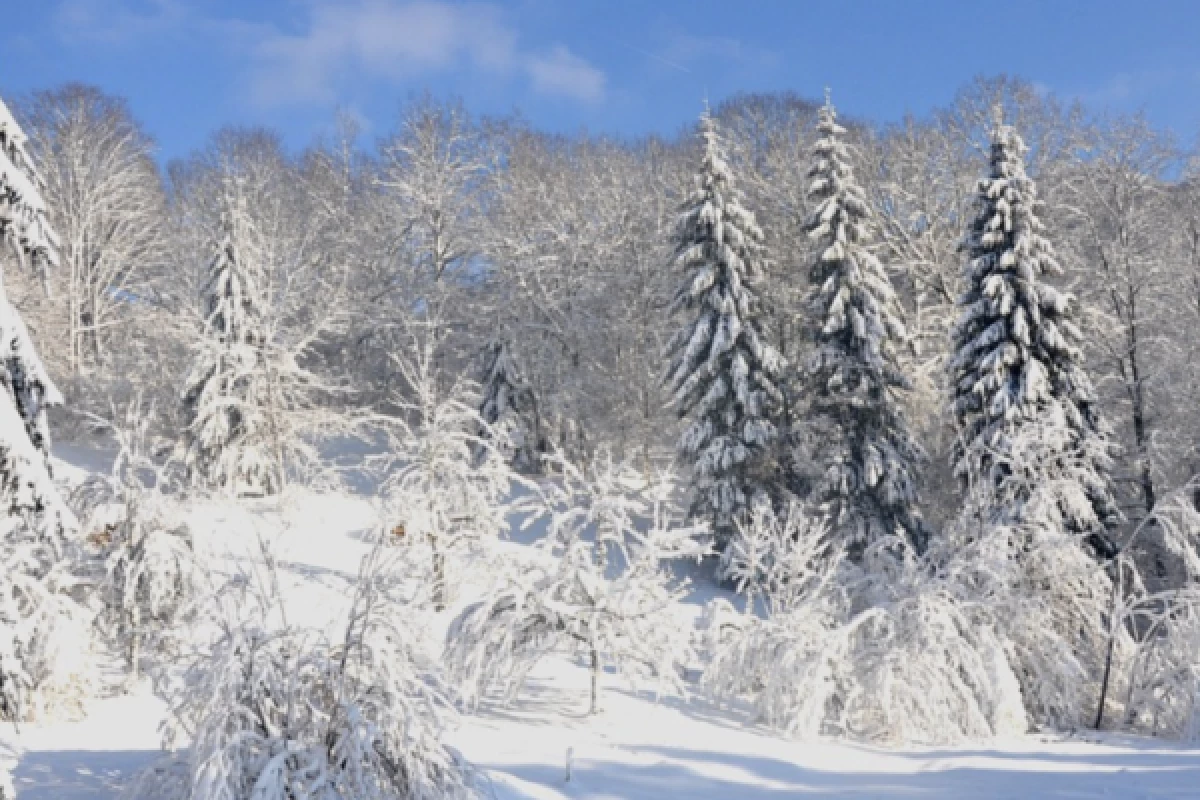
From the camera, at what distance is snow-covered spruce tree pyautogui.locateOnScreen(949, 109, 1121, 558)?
19.2 metres

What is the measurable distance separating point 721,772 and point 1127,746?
5.64m

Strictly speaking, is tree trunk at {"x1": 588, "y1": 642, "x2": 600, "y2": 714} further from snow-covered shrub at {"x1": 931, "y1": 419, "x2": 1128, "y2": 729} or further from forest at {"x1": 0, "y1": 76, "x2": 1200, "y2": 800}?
snow-covered shrub at {"x1": 931, "y1": 419, "x2": 1128, "y2": 729}

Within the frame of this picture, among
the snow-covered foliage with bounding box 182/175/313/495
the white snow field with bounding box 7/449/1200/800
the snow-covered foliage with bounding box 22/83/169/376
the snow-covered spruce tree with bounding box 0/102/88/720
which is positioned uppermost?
the snow-covered foliage with bounding box 22/83/169/376

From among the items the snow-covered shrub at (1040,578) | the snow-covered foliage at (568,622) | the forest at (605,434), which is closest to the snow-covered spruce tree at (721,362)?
the forest at (605,434)

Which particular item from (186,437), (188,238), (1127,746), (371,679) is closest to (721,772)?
(371,679)

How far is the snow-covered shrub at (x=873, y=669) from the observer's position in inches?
501

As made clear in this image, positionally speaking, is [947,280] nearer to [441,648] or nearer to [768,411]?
[768,411]

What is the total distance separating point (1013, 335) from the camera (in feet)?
64.5

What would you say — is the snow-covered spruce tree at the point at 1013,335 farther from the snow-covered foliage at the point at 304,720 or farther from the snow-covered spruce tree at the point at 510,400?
the snow-covered spruce tree at the point at 510,400

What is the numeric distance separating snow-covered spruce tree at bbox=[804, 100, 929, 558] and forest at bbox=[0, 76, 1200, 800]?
0.10 metres

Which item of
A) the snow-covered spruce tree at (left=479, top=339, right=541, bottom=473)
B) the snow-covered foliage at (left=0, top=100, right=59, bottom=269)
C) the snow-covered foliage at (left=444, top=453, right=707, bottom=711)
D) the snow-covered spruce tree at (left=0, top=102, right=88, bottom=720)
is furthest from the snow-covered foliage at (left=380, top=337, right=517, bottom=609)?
the snow-covered spruce tree at (left=479, top=339, right=541, bottom=473)

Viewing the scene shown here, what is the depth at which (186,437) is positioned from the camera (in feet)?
90.7

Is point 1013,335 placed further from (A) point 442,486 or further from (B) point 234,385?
(B) point 234,385

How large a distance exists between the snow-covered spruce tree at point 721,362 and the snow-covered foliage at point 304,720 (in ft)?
55.1
